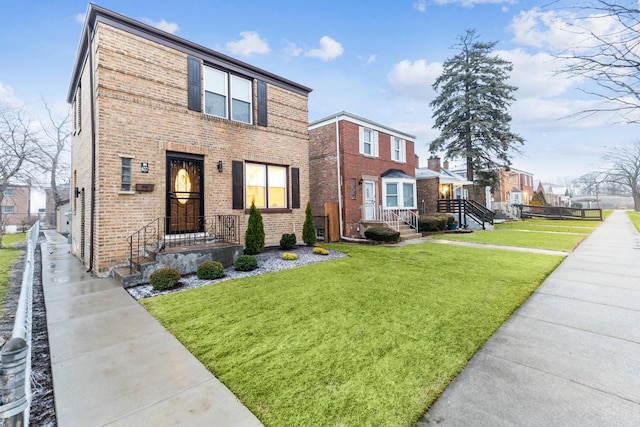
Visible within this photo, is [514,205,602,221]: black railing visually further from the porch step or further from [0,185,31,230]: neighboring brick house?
[0,185,31,230]: neighboring brick house

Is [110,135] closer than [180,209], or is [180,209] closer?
[110,135]

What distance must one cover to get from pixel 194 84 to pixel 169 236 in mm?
Result: 4718

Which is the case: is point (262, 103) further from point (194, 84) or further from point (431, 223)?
point (431, 223)

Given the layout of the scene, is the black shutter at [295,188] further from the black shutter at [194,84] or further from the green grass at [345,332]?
the green grass at [345,332]

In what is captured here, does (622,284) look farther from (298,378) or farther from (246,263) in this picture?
(246,263)

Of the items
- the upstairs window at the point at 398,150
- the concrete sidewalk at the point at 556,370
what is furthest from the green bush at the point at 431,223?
the concrete sidewalk at the point at 556,370

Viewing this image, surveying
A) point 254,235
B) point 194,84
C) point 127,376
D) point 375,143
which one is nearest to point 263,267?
point 254,235

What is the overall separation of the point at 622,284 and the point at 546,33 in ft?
18.2

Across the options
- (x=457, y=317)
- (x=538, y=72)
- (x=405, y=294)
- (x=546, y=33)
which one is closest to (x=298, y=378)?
(x=457, y=317)

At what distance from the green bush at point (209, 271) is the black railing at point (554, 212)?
32.0 metres

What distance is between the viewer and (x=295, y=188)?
35.9ft

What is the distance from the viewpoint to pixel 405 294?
5.17m

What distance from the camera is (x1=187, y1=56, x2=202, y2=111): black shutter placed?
8.31 m

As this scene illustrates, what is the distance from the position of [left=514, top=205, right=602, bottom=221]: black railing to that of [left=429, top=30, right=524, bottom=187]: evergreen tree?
9.42 meters
